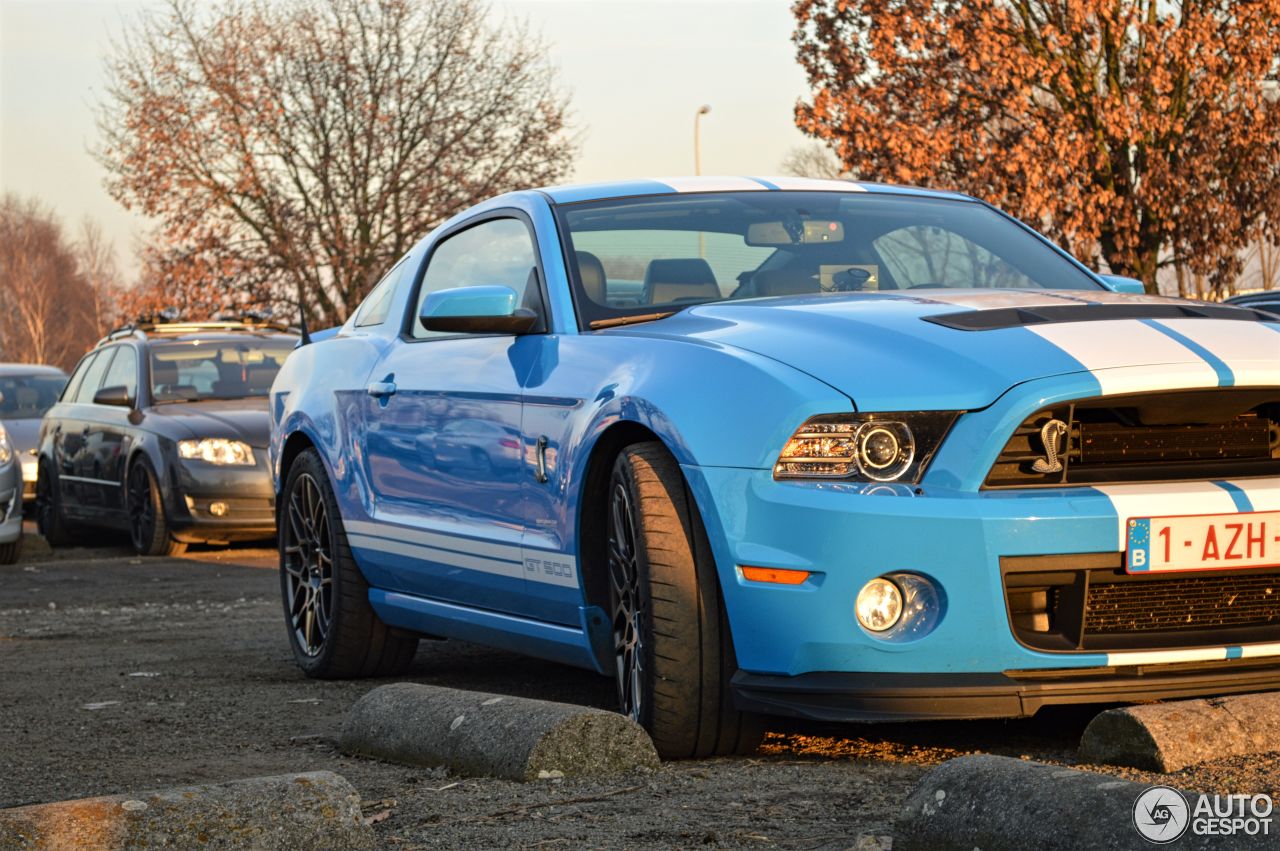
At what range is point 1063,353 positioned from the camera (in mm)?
4309

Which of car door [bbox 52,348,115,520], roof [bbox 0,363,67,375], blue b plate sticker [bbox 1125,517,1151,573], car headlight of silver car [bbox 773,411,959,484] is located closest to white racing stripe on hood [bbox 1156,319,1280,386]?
blue b plate sticker [bbox 1125,517,1151,573]

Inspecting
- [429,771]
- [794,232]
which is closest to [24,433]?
[794,232]

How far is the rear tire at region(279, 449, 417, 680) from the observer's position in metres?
6.84

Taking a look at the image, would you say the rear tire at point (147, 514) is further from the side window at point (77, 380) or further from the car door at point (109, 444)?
the side window at point (77, 380)

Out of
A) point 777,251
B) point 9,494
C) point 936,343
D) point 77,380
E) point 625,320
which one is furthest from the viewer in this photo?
point 77,380

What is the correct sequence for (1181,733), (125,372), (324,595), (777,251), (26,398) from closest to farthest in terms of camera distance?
(1181,733)
(777,251)
(324,595)
(125,372)
(26,398)

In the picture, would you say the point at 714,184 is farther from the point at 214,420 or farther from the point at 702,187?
the point at 214,420

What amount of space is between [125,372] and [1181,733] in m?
12.2

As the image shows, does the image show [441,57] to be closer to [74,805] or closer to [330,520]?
[330,520]

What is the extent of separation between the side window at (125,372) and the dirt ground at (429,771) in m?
6.08

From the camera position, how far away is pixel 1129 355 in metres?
4.31

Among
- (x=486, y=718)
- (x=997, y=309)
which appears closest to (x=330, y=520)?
(x=486, y=718)
